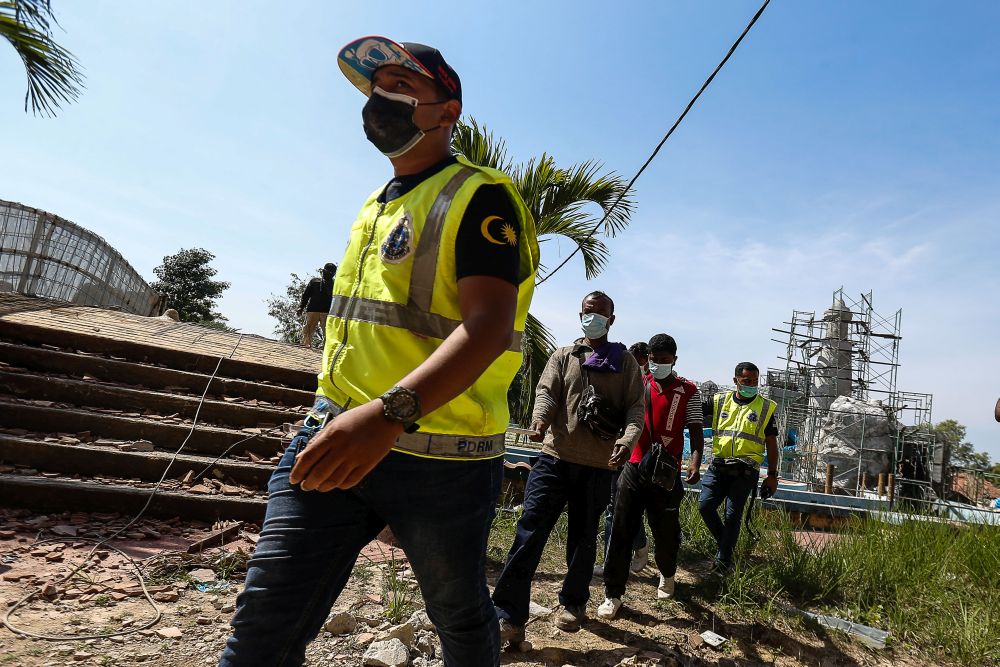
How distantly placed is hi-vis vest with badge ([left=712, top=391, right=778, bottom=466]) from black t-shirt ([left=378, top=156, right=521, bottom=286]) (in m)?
4.54

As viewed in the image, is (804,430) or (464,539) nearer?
(464,539)

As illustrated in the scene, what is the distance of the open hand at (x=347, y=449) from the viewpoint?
1.17 m

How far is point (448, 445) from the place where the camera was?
1.48 metres

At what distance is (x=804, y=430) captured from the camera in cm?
2686

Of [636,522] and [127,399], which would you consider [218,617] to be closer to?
[636,522]

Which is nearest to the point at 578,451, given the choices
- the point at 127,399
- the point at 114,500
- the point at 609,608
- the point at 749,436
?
the point at 609,608

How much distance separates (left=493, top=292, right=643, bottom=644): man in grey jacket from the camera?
371 cm

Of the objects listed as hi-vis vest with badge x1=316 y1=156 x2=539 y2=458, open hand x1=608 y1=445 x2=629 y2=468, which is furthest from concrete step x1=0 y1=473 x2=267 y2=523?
→ hi-vis vest with badge x1=316 y1=156 x2=539 y2=458

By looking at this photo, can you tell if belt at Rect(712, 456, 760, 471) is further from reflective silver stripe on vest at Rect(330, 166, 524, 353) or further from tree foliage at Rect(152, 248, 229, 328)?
tree foliage at Rect(152, 248, 229, 328)

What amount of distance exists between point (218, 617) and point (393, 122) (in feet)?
8.62

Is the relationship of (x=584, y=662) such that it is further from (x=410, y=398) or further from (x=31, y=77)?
(x=31, y=77)

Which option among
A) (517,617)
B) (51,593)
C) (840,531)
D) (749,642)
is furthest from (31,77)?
(840,531)

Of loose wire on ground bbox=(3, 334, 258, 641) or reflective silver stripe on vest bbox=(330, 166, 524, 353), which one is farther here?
loose wire on ground bbox=(3, 334, 258, 641)

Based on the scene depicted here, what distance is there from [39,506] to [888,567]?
5956 mm
